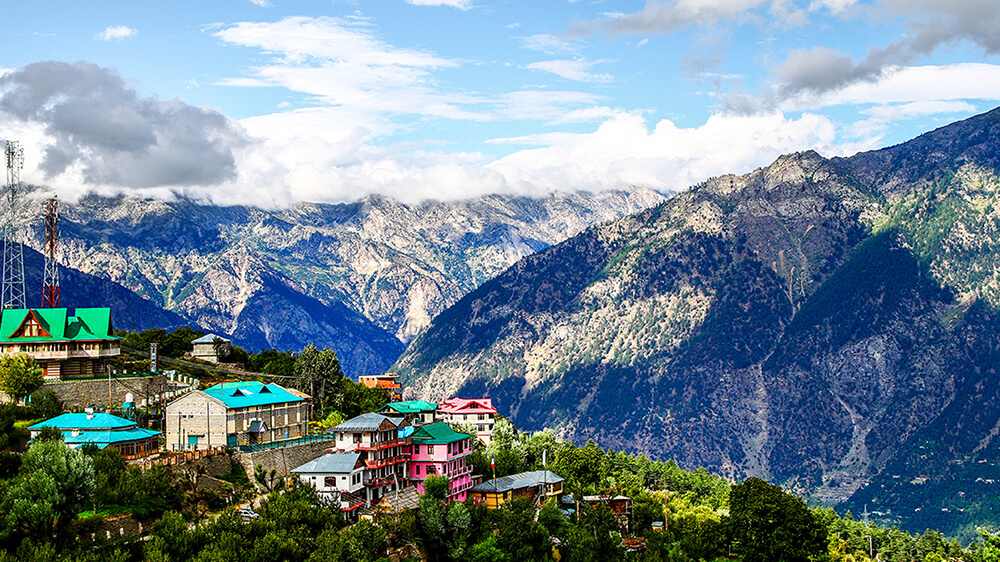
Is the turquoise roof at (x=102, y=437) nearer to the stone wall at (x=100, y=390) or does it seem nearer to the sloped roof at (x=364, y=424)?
the stone wall at (x=100, y=390)

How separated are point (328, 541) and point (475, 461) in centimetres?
5012

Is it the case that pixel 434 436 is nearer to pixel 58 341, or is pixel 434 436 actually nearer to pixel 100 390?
pixel 100 390

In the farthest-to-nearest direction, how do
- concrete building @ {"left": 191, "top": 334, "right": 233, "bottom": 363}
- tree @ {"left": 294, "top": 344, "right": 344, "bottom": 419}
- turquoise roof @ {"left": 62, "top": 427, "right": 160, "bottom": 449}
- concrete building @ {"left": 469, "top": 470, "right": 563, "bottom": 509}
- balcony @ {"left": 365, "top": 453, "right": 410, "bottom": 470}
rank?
Answer: concrete building @ {"left": 191, "top": 334, "right": 233, "bottom": 363} → tree @ {"left": 294, "top": 344, "right": 344, "bottom": 419} → concrete building @ {"left": 469, "top": 470, "right": 563, "bottom": 509} → balcony @ {"left": 365, "top": 453, "right": 410, "bottom": 470} → turquoise roof @ {"left": 62, "top": 427, "right": 160, "bottom": 449}

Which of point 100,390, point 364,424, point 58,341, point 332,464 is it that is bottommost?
point 332,464

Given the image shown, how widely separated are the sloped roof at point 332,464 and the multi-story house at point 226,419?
7256 millimetres

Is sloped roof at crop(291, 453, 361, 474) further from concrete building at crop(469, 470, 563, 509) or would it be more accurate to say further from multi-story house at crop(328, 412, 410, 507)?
concrete building at crop(469, 470, 563, 509)

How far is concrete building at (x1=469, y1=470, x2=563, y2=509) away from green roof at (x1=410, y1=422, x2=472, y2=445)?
756cm

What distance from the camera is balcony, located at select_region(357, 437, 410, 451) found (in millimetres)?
121188

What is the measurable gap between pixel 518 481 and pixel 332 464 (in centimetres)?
3560

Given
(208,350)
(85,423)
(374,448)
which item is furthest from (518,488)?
(208,350)

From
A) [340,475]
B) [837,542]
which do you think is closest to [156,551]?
[340,475]

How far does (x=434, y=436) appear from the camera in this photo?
435 feet

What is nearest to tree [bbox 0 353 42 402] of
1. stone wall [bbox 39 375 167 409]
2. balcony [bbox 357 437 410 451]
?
stone wall [bbox 39 375 167 409]

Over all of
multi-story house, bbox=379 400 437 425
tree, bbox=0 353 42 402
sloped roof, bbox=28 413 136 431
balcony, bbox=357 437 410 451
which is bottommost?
balcony, bbox=357 437 410 451
